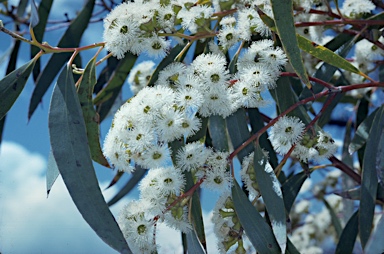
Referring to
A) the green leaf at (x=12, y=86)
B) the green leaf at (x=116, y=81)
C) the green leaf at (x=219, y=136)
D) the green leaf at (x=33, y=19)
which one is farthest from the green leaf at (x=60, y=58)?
the green leaf at (x=219, y=136)

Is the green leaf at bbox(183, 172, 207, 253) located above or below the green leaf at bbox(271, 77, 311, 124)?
below

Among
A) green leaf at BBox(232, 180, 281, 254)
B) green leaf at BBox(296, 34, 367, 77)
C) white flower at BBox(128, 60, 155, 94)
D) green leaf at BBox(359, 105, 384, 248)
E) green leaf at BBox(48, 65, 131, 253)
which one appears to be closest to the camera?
green leaf at BBox(48, 65, 131, 253)

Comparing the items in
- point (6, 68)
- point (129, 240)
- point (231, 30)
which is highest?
point (6, 68)

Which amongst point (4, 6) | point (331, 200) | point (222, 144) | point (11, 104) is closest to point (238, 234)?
point (222, 144)

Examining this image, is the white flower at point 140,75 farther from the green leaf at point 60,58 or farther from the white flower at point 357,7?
the white flower at point 357,7

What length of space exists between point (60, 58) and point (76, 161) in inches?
32.0

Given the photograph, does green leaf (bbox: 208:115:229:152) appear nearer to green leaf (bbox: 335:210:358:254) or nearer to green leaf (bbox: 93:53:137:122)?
green leaf (bbox: 93:53:137:122)

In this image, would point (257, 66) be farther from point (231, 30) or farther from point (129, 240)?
point (129, 240)

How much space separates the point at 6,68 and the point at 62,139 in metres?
0.96

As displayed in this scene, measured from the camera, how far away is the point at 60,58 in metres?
1.72

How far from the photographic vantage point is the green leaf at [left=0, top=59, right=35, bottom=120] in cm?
116

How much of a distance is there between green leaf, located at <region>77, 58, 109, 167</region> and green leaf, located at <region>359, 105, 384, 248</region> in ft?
1.78

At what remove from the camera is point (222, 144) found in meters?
1.16

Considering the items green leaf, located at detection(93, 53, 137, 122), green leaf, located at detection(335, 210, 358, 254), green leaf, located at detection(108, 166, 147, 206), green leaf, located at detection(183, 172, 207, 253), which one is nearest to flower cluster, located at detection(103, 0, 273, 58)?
green leaf, located at detection(183, 172, 207, 253)
